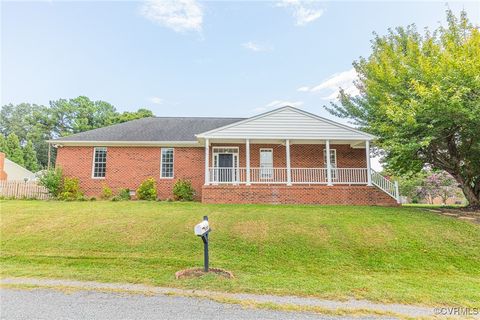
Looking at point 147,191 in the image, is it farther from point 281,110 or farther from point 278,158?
point 281,110

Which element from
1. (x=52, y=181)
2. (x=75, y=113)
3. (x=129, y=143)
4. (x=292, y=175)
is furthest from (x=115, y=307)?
(x=75, y=113)

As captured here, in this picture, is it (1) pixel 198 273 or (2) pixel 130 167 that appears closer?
(1) pixel 198 273

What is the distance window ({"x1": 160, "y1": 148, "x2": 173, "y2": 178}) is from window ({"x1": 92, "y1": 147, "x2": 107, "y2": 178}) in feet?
10.8

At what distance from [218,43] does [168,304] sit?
63.7 feet

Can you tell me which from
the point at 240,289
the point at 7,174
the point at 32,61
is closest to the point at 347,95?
the point at 240,289

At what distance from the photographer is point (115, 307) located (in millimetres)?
4121

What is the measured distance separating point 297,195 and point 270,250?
6.37m

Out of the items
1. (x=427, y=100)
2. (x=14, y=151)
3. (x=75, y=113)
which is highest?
(x=75, y=113)

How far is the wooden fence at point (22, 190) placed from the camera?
14781mm

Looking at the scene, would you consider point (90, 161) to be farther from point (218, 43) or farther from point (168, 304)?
point (168, 304)

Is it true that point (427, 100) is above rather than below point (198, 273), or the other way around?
above

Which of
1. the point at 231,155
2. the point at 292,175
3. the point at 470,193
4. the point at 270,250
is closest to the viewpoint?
the point at 270,250

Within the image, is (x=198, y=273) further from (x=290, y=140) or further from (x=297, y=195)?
(x=290, y=140)

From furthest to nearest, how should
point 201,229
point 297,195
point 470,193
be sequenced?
point 470,193 < point 297,195 < point 201,229
